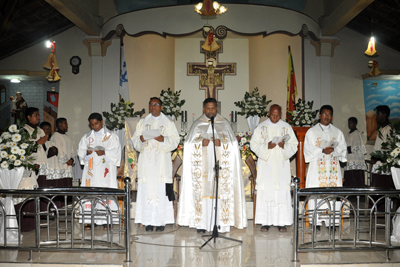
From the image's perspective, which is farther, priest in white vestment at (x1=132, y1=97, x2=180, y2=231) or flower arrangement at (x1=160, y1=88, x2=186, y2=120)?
flower arrangement at (x1=160, y1=88, x2=186, y2=120)

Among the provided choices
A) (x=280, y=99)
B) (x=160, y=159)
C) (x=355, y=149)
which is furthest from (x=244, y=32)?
(x=160, y=159)

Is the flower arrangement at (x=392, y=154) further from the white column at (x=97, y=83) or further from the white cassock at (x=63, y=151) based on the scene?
the white column at (x=97, y=83)

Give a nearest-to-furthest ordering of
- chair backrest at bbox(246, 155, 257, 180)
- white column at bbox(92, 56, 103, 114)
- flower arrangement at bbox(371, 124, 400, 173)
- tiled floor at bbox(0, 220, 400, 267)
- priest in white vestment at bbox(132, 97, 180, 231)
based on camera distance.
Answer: tiled floor at bbox(0, 220, 400, 267), flower arrangement at bbox(371, 124, 400, 173), priest in white vestment at bbox(132, 97, 180, 231), chair backrest at bbox(246, 155, 257, 180), white column at bbox(92, 56, 103, 114)

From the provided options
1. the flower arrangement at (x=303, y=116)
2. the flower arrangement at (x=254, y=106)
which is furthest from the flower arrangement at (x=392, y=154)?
the flower arrangement at (x=254, y=106)

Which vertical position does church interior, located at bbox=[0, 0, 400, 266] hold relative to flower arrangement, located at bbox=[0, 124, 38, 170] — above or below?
above

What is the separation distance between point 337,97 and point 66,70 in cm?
864

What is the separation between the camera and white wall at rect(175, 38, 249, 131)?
12258 mm

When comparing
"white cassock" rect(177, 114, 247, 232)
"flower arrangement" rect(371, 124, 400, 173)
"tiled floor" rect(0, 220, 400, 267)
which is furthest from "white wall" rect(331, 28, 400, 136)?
"tiled floor" rect(0, 220, 400, 267)

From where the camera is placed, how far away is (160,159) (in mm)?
6738

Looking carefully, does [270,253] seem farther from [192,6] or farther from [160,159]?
[192,6]

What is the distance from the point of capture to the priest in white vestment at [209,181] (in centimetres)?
641

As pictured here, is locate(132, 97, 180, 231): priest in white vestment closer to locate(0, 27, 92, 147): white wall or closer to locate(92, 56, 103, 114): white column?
locate(92, 56, 103, 114): white column

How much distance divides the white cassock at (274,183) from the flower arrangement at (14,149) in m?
3.75

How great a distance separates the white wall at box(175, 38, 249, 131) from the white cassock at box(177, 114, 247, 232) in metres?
5.66
